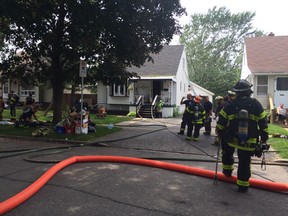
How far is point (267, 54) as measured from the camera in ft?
74.1

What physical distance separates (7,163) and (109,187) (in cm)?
310

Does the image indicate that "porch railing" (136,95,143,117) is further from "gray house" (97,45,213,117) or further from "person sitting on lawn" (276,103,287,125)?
"person sitting on lawn" (276,103,287,125)

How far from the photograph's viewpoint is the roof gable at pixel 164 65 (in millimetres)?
23516

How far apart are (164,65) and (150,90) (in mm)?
2376

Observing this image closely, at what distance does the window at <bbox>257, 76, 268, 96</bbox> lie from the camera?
21.1m

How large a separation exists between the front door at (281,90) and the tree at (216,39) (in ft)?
84.3

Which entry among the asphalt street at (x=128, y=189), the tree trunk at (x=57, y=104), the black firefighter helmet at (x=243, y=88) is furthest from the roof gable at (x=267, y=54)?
the black firefighter helmet at (x=243, y=88)

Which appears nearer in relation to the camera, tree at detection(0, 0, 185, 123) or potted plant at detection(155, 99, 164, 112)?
tree at detection(0, 0, 185, 123)

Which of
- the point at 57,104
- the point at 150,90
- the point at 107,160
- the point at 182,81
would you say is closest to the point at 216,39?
the point at 182,81

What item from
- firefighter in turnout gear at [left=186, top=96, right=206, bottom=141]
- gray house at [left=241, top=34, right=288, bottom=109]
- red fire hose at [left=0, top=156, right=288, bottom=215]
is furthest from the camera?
gray house at [left=241, top=34, right=288, bottom=109]

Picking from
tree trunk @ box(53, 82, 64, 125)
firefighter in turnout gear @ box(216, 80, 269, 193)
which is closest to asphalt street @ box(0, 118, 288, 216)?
firefighter in turnout gear @ box(216, 80, 269, 193)

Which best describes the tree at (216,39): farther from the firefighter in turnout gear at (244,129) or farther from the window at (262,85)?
the firefighter in turnout gear at (244,129)

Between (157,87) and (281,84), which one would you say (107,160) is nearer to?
(281,84)

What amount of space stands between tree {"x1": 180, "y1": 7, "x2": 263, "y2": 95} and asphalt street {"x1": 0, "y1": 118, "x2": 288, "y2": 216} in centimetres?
4026
